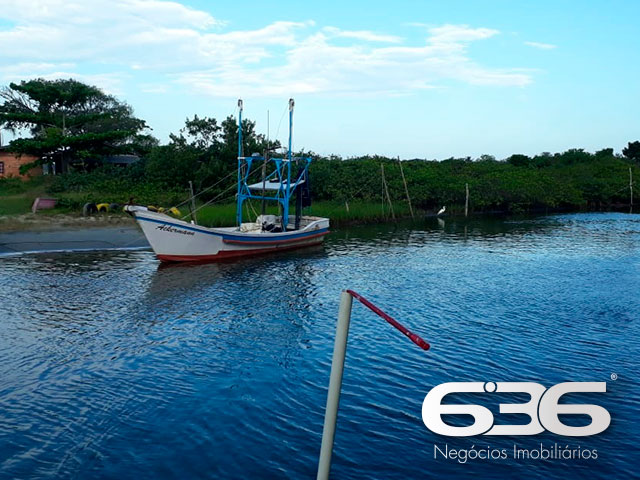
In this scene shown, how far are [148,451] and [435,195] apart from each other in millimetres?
54007

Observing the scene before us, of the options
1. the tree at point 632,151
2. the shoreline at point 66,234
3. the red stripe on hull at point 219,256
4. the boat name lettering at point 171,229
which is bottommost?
the red stripe on hull at point 219,256

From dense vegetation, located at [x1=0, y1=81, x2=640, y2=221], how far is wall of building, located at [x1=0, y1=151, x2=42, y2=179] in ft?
7.76

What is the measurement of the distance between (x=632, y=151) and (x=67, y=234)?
335 feet

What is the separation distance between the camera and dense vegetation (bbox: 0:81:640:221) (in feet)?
152

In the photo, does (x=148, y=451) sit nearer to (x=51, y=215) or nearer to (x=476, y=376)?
(x=476, y=376)

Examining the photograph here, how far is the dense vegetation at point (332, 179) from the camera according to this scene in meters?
46.4

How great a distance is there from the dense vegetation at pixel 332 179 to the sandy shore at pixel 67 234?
436cm

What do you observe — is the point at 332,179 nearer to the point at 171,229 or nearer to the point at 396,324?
the point at 171,229

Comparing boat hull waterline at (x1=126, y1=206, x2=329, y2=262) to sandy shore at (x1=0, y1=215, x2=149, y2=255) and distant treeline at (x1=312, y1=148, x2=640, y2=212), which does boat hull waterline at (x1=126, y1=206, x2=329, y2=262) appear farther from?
distant treeline at (x1=312, y1=148, x2=640, y2=212)

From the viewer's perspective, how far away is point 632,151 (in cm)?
10450

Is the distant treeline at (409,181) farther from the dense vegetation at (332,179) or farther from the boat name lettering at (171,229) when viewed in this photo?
the boat name lettering at (171,229)

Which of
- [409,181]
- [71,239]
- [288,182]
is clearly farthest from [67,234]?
[409,181]

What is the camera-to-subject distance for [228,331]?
17.0m

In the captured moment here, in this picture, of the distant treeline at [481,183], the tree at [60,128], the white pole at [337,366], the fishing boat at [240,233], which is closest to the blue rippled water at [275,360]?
the fishing boat at [240,233]
